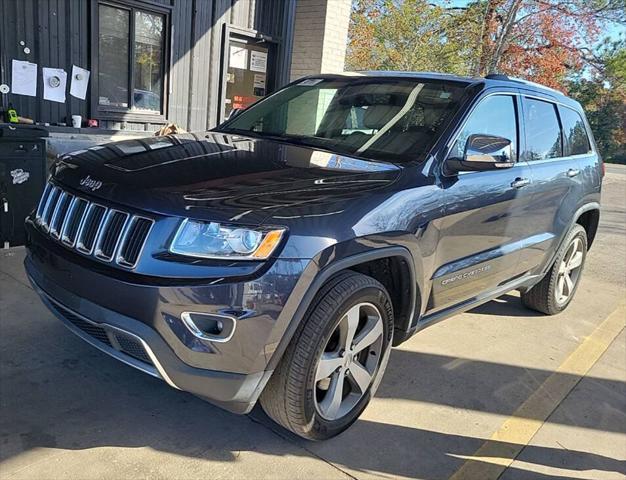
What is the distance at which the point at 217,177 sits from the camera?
8.89 feet

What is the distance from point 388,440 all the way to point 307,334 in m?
0.90

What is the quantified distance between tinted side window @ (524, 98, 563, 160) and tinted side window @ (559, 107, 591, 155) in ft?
0.55

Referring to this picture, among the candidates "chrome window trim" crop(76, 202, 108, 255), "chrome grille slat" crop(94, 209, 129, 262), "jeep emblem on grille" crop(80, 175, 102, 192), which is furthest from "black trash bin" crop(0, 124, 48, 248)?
"chrome grille slat" crop(94, 209, 129, 262)

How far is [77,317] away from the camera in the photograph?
2668 millimetres

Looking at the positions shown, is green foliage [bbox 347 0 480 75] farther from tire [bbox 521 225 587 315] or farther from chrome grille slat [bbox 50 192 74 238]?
chrome grille slat [bbox 50 192 74 238]

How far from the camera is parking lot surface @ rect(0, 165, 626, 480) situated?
2729 mm

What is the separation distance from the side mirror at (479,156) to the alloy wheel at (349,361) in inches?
38.5

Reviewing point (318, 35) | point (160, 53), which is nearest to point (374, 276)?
point (160, 53)

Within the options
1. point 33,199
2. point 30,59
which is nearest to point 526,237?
point 33,199

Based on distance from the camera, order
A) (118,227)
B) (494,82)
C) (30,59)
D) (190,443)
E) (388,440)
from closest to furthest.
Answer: (118,227), (190,443), (388,440), (494,82), (30,59)

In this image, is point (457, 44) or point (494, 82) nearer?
point (494, 82)

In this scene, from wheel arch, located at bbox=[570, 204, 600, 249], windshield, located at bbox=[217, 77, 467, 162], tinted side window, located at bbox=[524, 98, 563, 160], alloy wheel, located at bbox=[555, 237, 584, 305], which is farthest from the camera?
wheel arch, located at bbox=[570, 204, 600, 249]

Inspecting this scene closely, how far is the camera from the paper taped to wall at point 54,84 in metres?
6.66

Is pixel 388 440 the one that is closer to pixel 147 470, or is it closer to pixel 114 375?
pixel 147 470
